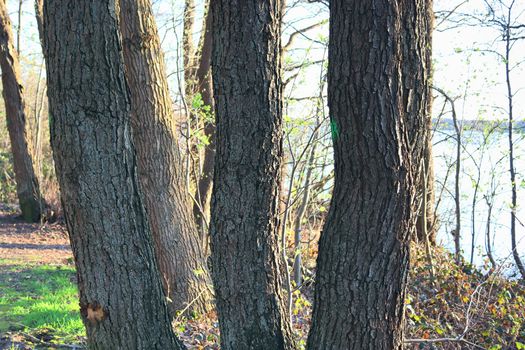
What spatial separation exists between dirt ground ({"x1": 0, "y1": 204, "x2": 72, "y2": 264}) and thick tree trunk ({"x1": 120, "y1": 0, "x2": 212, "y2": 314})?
409cm

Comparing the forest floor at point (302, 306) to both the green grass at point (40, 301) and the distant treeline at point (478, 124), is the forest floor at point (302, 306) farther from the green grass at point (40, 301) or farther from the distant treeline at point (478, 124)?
the distant treeline at point (478, 124)

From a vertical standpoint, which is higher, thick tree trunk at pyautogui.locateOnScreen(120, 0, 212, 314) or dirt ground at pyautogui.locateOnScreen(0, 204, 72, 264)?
thick tree trunk at pyautogui.locateOnScreen(120, 0, 212, 314)

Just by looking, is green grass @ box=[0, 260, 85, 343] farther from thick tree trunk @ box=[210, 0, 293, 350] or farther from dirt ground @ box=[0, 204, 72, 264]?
thick tree trunk @ box=[210, 0, 293, 350]

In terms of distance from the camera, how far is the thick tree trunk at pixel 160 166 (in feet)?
18.0

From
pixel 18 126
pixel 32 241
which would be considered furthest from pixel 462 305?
pixel 18 126

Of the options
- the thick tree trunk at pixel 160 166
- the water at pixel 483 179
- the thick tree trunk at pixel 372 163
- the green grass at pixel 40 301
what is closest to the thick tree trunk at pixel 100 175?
the thick tree trunk at pixel 372 163

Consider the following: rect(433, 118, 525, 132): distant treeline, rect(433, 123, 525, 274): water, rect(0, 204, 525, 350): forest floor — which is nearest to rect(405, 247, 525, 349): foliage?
rect(0, 204, 525, 350): forest floor

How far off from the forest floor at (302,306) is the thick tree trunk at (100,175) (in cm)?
163

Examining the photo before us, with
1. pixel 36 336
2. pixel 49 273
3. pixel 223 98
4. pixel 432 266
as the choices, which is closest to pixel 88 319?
pixel 223 98

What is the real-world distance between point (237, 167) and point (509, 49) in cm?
816

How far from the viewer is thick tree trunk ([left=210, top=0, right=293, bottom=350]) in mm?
2975

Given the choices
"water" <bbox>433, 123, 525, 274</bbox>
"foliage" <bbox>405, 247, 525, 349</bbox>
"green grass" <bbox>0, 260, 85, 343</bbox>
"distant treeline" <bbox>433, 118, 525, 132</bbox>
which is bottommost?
"foliage" <bbox>405, 247, 525, 349</bbox>

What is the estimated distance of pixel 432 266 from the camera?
28.5 ft

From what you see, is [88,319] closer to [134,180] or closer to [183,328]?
[134,180]
